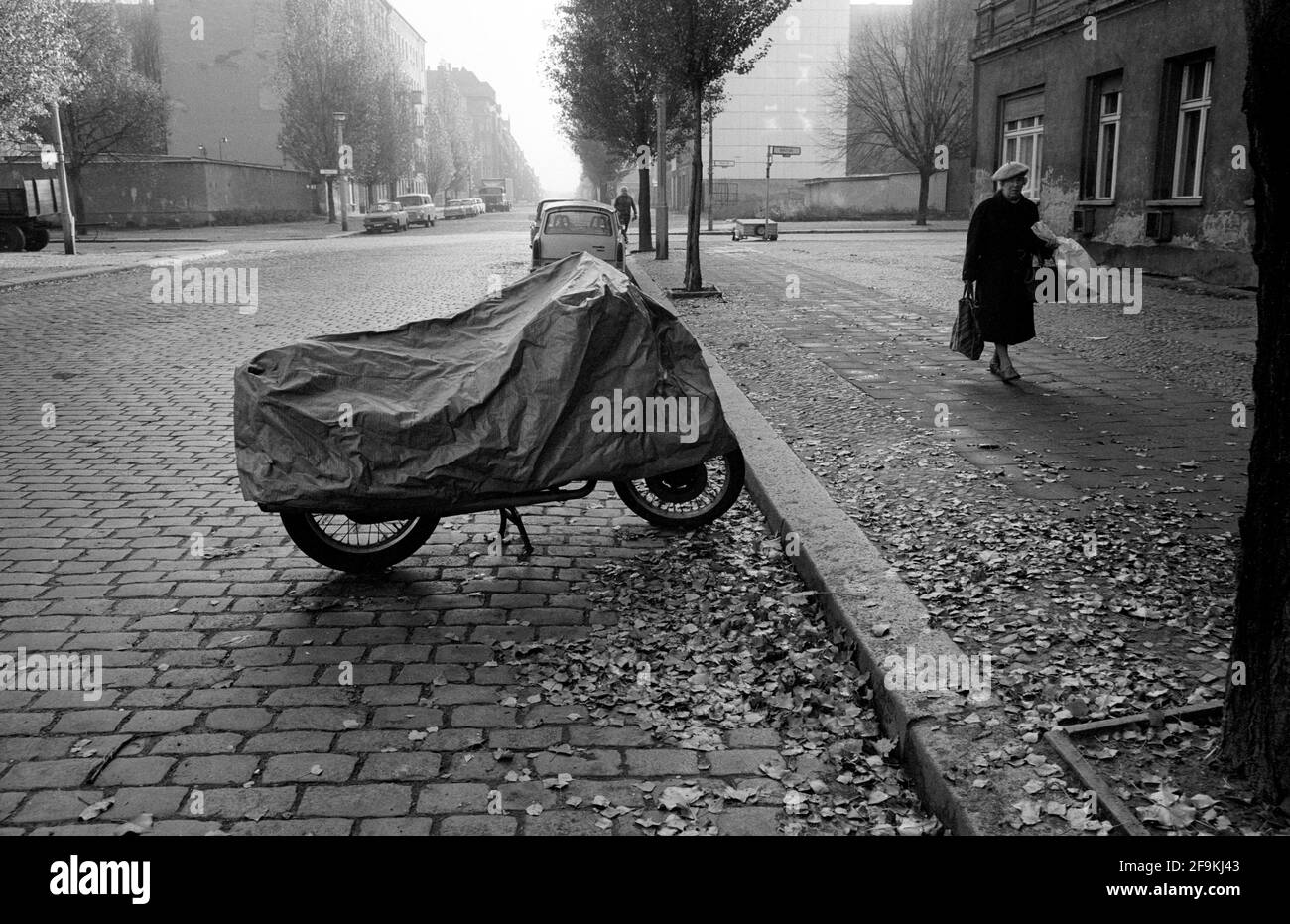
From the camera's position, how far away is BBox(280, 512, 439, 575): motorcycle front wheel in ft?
16.2

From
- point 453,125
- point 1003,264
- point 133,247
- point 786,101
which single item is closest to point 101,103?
point 133,247

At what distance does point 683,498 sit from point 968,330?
435cm

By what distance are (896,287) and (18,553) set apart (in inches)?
580

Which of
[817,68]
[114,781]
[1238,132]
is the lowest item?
[114,781]

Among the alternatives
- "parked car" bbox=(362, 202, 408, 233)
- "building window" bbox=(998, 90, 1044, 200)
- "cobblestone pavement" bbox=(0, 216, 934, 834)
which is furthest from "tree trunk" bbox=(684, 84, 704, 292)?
"parked car" bbox=(362, 202, 408, 233)

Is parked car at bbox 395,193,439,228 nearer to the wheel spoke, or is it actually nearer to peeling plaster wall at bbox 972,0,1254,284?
peeling plaster wall at bbox 972,0,1254,284

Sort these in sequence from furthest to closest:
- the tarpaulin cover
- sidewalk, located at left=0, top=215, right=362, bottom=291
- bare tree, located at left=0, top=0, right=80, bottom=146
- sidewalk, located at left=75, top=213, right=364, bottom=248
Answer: sidewalk, located at left=75, top=213, right=364, bottom=248, bare tree, located at left=0, top=0, right=80, bottom=146, sidewalk, located at left=0, top=215, right=362, bottom=291, the tarpaulin cover

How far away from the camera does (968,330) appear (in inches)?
357

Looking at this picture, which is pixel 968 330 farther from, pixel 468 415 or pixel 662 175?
pixel 662 175

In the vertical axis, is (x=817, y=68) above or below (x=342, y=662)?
above

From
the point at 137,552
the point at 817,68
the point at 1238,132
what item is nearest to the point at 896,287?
the point at 1238,132

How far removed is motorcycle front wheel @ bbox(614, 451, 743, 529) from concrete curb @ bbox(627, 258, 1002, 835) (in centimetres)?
28
